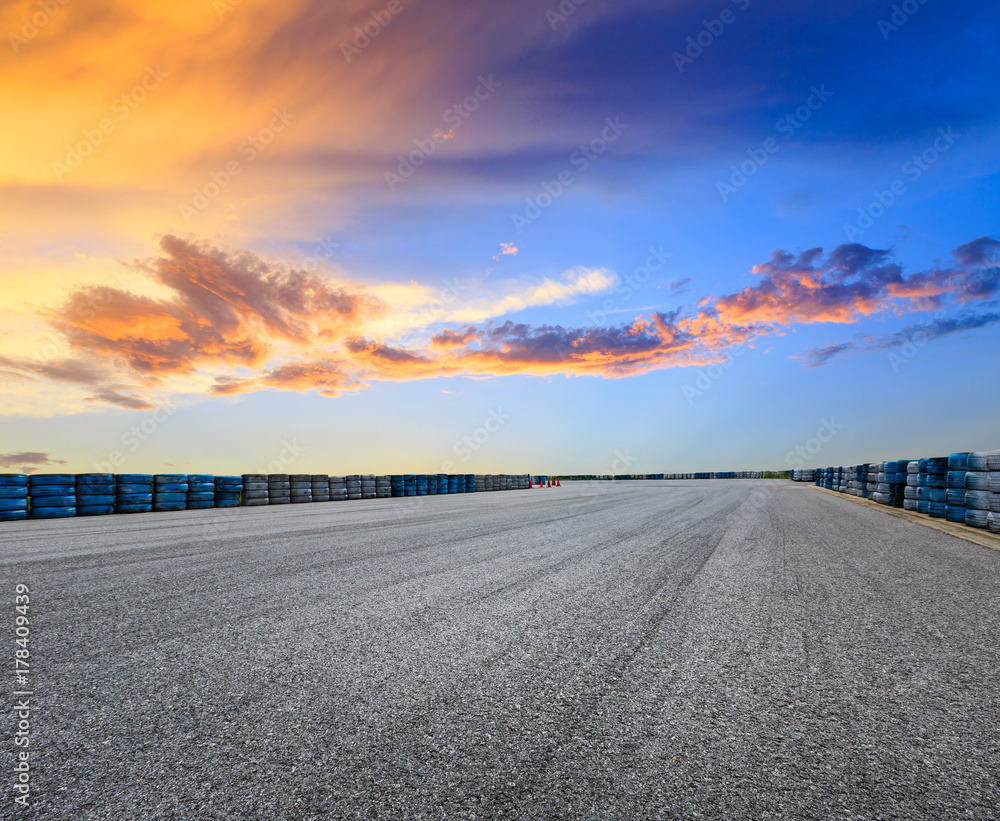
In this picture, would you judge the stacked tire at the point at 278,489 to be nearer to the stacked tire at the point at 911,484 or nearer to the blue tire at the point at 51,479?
the blue tire at the point at 51,479

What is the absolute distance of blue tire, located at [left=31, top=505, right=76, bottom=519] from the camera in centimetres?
1344

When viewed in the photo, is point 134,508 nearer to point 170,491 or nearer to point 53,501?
point 170,491

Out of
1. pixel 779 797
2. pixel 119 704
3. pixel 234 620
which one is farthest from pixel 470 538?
pixel 779 797

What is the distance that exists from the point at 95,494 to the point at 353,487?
1025cm

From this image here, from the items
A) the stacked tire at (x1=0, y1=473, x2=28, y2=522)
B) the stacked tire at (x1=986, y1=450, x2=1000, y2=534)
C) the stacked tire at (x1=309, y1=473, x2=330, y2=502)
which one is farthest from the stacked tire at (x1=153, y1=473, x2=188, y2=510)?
the stacked tire at (x1=986, y1=450, x2=1000, y2=534)

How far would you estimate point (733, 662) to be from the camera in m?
3.13

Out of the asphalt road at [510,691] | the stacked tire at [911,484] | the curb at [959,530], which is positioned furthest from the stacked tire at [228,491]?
the stacked tire at [911,484]

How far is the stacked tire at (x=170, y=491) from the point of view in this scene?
15.8m

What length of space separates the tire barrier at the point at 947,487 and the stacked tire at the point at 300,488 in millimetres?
19774

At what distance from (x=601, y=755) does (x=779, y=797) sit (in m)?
0.64

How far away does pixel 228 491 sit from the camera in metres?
18.0

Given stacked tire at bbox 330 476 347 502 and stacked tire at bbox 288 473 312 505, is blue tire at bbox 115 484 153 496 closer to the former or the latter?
stacked tire at bbox 288 473 312 505

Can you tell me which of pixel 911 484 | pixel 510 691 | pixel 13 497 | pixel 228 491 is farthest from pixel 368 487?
pixel 510 691

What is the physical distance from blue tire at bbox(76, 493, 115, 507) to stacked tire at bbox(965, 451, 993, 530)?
20.7 metres
